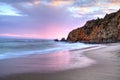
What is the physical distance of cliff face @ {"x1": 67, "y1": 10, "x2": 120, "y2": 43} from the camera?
6494 centimetres

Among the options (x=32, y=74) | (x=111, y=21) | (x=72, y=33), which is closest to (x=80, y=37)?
(x=72, y=33)

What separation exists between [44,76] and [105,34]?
2512 inches

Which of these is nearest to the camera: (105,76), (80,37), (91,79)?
(91,79)

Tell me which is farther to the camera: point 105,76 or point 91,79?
point 105,76

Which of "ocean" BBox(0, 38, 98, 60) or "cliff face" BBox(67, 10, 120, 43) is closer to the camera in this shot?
"ocean" BBox(0, 38, 98, 60)

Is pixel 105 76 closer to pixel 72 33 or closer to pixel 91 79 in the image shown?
pixel 91 79

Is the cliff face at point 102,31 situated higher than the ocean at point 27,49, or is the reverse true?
the cliff face at point 102,31

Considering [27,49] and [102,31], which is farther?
[102,31]

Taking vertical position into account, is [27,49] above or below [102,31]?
below

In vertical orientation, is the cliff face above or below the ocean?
above

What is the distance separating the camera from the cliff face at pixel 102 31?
64.9m

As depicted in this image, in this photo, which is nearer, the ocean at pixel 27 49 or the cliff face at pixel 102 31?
the ocean at pixel 27 49

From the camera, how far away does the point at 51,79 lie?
273 inches

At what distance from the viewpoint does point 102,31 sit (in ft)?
236
